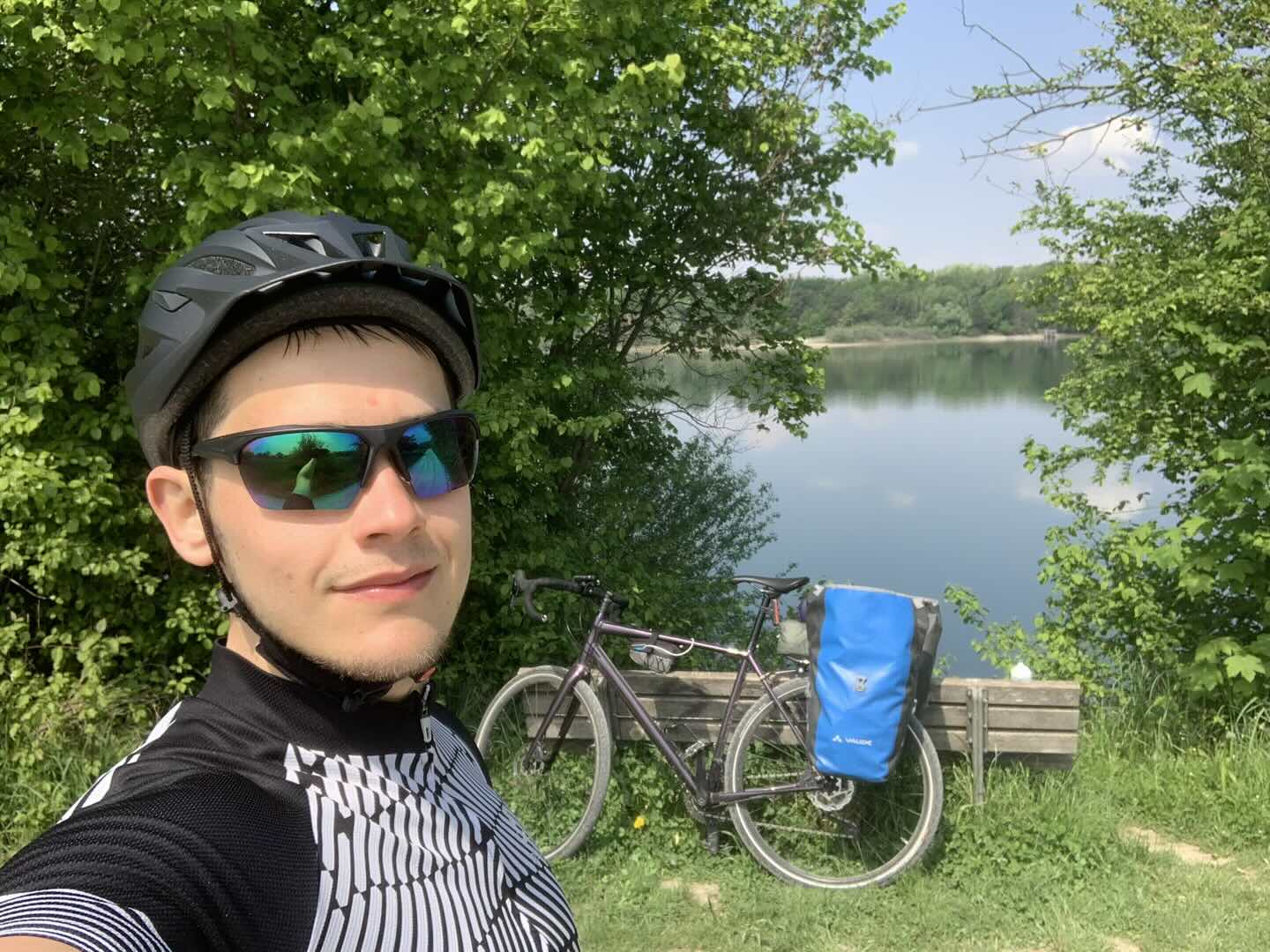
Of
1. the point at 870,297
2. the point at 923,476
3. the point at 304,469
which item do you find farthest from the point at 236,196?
the point at 923,476

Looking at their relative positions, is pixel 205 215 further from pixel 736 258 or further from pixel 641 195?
pixel 736 258

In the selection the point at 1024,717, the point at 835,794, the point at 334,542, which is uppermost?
the point at 334,542

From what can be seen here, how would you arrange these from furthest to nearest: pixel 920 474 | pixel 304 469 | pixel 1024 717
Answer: pixel 920 474 → pixel 1024 717 → pixel 304 469

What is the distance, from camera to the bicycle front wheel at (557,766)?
13.2 feet

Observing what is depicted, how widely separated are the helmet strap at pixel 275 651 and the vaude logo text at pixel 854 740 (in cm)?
275

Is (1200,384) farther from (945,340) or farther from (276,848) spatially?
(945,340)

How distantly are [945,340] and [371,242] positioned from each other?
70.0 ft

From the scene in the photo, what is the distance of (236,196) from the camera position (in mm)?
3982

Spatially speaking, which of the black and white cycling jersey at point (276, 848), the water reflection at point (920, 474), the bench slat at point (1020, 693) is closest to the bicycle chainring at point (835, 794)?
the bench slat at point (1020, 693)

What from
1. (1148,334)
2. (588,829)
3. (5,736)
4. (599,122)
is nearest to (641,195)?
(599,122)

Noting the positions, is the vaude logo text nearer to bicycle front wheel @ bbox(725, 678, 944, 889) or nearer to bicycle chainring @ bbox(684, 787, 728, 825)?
bicycle front wheel @ bbox(725, 678, 944, 889)

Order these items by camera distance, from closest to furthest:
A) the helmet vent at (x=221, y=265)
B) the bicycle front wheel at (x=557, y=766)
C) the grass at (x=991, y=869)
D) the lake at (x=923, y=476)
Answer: the helmet vent at (x=221, y=265), the grass at (x=991, y=869), the bicycle front wheel at (x=557, y=766), the lake at (x=923, y=476)

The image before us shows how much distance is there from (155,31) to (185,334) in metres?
3.57

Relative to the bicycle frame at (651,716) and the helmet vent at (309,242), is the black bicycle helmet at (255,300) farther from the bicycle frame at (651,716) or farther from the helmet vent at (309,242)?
the bicycle frame at (651,716)
